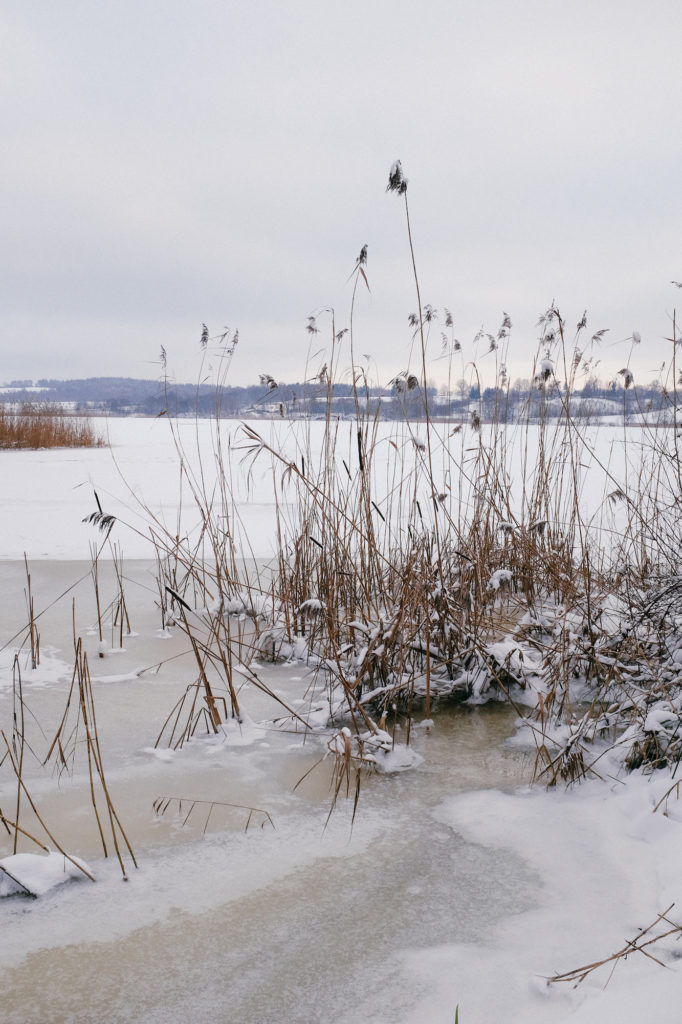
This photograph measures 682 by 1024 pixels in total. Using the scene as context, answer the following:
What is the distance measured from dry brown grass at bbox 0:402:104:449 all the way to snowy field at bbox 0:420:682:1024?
37.4 feet

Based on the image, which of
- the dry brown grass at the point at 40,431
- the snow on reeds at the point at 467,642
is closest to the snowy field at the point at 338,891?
the snow on reeds at the point at 467,642

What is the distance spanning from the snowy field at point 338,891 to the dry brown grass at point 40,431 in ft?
37.4

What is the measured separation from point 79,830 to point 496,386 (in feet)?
8.61

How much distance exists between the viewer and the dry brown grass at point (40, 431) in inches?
486

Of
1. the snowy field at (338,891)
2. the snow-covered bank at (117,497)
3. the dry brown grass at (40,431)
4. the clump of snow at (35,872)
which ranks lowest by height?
the snowy field at (338,891)

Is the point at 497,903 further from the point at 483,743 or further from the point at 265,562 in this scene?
the point at 265,562

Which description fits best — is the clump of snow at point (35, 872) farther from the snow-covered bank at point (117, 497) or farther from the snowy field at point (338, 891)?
the snow-covered bank at point (117, 497)

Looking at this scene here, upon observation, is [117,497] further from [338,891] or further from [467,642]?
[338,891]

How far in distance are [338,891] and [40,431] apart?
1257 centimetres

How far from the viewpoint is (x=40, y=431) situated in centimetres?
1241

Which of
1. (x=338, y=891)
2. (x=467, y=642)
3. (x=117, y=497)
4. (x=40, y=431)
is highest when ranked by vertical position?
(x=40, y=431)

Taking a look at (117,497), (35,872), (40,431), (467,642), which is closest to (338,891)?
(35,872)

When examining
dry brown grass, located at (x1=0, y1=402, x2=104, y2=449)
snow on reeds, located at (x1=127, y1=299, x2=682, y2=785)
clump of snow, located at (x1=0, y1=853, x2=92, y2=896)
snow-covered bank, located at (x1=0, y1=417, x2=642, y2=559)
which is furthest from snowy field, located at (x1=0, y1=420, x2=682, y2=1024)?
dry brown grass, located at (x1=0, y1=402, x2=104, y2=449)

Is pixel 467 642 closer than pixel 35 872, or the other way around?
pixel 35 872
